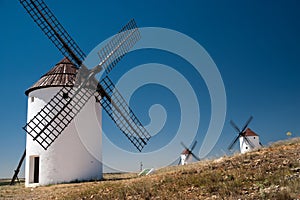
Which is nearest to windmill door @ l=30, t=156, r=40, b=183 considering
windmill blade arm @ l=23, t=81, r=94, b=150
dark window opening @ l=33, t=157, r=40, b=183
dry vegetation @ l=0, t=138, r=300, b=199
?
dark window opening @ l=33, t=157, r=40, b=183

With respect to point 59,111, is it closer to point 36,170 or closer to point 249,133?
point 36,170

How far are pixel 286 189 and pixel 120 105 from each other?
1484cm

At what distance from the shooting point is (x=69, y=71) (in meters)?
19.9

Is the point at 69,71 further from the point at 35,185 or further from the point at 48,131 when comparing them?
the point at 35,185

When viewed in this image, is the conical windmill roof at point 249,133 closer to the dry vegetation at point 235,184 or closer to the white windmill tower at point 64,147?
the white windmill tower at point 64,147

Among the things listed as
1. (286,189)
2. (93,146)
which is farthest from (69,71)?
(286,189)

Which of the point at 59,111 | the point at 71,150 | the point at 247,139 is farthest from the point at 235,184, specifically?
the point at 247,139

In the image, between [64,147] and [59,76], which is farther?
[59,76]

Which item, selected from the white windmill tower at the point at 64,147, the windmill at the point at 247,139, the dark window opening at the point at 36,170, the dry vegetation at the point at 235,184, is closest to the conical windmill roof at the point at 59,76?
the white windmill tower at the point at 64,147

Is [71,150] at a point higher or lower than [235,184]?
higher

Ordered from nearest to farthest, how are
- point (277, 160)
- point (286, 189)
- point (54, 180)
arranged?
point (286, 189)
point (277, 160)
point (54, 180)

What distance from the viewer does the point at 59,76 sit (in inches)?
762

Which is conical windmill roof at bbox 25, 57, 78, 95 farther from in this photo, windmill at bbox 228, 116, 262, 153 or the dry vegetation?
windmill at bbox 228, 116, 262, 153

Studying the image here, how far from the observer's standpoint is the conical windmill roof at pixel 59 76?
18.7 meters
